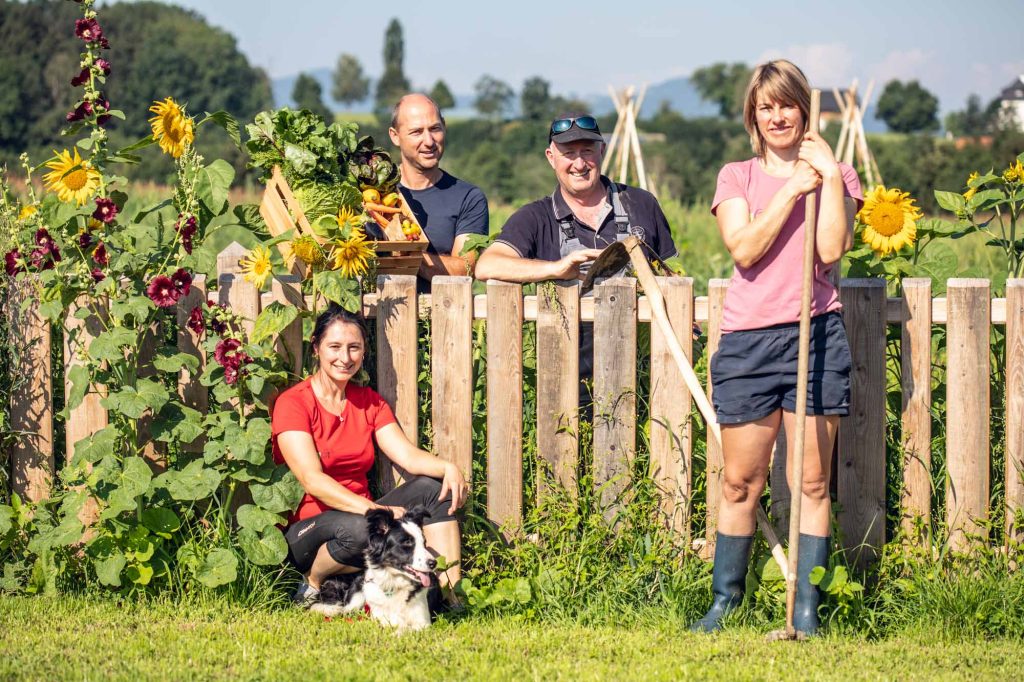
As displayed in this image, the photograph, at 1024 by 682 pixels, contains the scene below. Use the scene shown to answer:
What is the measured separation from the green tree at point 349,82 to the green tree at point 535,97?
83.7 m

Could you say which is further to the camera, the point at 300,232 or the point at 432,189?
the point at 432,189

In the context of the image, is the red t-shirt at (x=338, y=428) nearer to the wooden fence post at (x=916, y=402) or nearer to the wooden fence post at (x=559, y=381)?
the wooden fence post at (x=559, y=381)

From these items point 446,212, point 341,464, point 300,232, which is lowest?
point 341,464

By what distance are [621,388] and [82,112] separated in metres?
2.50

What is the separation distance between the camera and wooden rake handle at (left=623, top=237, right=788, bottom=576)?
4.27 meters

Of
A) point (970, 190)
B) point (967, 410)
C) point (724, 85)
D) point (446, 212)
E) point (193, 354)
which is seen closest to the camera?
point (967, 410)

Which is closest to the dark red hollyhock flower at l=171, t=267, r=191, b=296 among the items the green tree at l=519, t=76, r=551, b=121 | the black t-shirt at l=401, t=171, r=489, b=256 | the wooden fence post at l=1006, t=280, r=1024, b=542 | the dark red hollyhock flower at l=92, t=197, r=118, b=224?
the dark red hollyhock flower at l=92, t=197, r=118, b=224

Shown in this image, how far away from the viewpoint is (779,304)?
4.00 m

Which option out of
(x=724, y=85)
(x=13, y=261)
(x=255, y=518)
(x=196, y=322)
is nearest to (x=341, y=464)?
(x=255, y=518)

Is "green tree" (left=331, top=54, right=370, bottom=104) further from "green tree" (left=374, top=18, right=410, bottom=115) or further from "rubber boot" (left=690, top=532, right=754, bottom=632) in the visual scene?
"rubber boot" (left=690, top=532, right=754, bottom=632)

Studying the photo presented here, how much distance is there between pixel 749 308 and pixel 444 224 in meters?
1.98

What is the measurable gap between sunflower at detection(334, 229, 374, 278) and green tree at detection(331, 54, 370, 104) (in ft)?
539

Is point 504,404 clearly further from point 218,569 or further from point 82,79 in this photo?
point 82,79

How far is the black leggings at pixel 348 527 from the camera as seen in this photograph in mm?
4395
